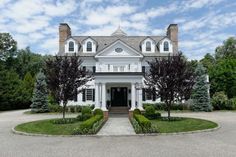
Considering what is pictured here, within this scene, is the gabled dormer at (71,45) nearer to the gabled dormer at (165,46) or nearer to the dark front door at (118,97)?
the dark front door at (118,97)

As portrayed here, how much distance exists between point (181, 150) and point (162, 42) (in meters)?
28.2

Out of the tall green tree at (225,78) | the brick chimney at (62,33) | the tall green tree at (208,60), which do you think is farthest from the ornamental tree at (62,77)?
the tall green tree at (208,60)

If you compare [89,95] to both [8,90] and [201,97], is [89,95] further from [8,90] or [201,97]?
[201,97]

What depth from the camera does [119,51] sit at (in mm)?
34406

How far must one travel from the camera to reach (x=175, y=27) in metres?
39.5

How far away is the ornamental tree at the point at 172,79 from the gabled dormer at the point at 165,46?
1643cm

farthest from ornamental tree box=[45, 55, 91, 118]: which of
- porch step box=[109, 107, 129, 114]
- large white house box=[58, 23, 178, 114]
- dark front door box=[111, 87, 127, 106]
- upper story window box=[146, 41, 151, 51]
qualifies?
upper story window box=[146, 41, 151, 51]

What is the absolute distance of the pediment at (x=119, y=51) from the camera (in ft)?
112

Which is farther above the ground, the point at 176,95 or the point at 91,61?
the point at 91,61

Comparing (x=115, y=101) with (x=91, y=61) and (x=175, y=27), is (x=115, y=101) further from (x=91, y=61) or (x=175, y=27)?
(x=175, y=27)

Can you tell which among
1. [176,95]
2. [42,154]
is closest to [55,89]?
[176,95]

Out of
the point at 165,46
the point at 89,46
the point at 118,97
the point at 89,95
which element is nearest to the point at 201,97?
the point at 165,46

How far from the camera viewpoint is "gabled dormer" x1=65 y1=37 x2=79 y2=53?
36.9m

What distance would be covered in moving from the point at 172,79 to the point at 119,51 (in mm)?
14991
